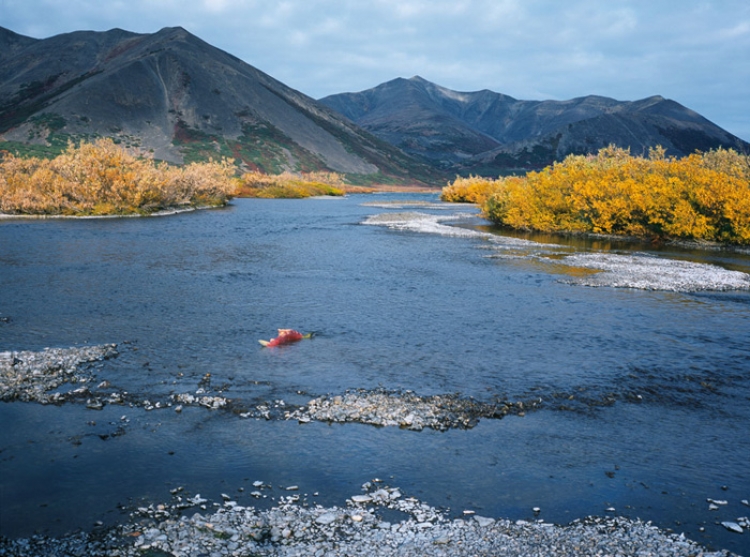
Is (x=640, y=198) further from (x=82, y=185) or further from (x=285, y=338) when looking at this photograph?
(x=82, y=185)

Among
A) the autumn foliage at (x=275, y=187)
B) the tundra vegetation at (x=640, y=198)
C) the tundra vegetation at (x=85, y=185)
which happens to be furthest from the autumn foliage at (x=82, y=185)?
the autumn foliage at (x=275, y=187)

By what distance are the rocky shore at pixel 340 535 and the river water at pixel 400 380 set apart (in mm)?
340

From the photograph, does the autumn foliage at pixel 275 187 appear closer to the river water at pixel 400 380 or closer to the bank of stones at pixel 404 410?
the river water at pixel 400 380

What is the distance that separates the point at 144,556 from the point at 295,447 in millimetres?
3570

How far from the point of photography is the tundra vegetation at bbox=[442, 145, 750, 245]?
41812 mm

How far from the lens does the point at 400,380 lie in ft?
47.1

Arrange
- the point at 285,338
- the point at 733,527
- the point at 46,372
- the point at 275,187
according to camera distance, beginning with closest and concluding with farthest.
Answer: the point at 733,527 < the point at 46,372 < the point at 285,338 < the point at 275,187

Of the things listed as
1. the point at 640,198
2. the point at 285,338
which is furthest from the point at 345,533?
the point at 640,198

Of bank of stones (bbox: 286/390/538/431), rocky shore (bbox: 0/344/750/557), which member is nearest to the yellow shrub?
bank of stones (bbox: 286/390/538/431)

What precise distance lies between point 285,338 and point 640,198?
35.4 meters

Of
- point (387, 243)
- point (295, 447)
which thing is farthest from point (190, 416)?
point (387, 243)

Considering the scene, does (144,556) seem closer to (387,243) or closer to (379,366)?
(379,366)

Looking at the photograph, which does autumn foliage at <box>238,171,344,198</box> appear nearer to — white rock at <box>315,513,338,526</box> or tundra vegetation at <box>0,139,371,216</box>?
tundra vegetation at <box>0,139,371,216</box>

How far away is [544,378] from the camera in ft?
48.5
